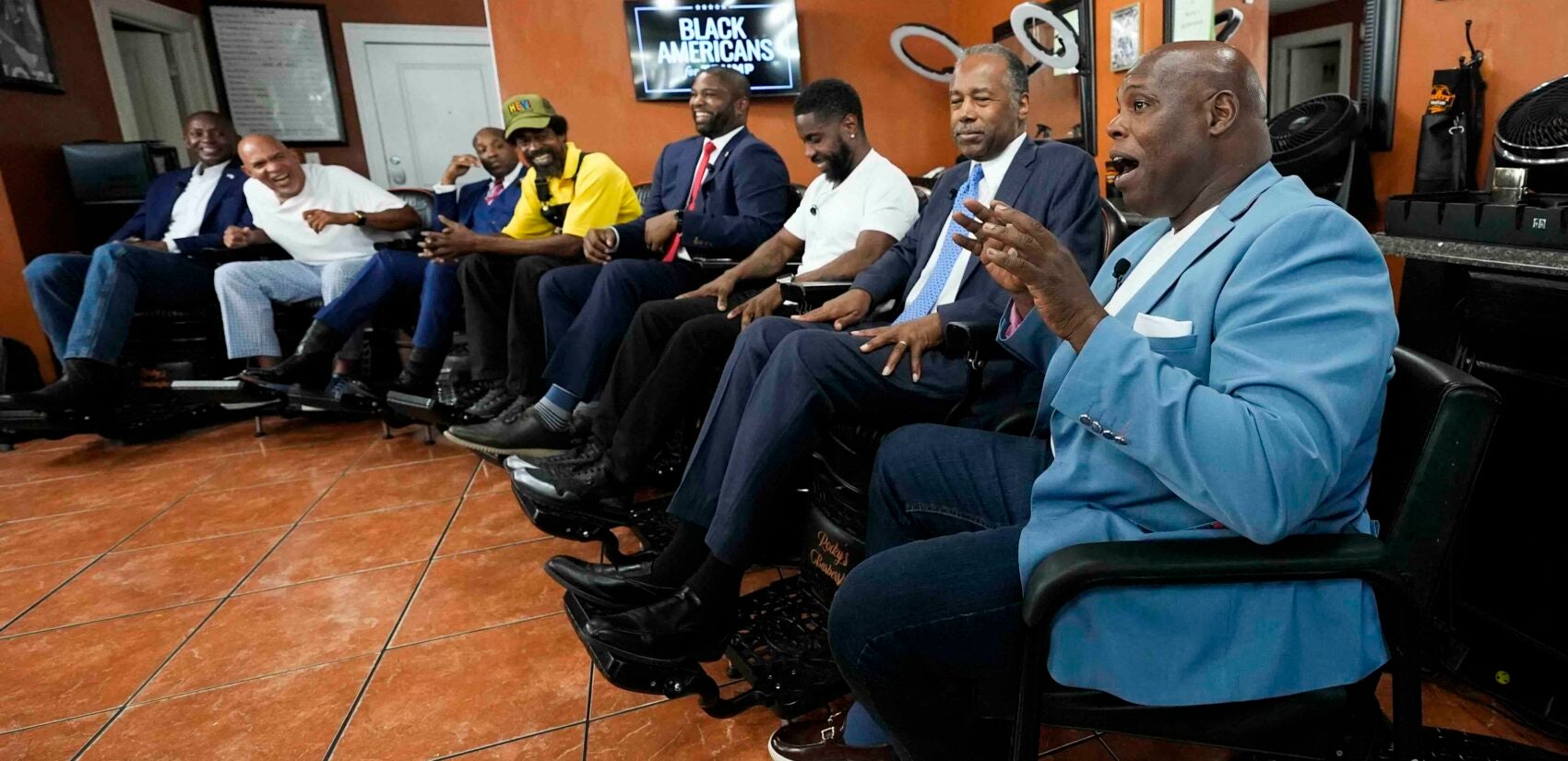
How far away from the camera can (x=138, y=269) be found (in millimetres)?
3541

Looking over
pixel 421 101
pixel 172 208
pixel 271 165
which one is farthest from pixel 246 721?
pixel 421 101

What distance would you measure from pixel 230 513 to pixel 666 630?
224 cm

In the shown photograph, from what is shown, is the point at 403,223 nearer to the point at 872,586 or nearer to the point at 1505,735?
the point at 872,586

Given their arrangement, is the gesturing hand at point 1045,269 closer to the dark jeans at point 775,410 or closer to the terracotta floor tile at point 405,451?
the dark jeans at point 775,410

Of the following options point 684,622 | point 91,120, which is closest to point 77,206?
point 91,120

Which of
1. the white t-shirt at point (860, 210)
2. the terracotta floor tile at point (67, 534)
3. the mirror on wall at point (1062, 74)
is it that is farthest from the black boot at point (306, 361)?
the mirror on wall at point (1062, 74)

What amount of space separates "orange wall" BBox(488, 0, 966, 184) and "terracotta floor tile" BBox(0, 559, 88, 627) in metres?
3.06

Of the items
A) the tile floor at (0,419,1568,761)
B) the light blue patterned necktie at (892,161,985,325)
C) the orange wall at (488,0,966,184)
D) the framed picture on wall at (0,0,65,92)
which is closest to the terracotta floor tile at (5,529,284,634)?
the tile floor at (0,419,1568,761)

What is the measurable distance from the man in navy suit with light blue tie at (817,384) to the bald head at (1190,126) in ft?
1.46

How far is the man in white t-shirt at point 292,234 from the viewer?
3.59 metres

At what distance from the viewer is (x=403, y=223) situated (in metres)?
3.82

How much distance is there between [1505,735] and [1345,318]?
3.98 ft

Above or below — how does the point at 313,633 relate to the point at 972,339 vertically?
below

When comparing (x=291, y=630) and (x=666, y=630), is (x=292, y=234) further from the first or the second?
(x=666, y=630)
